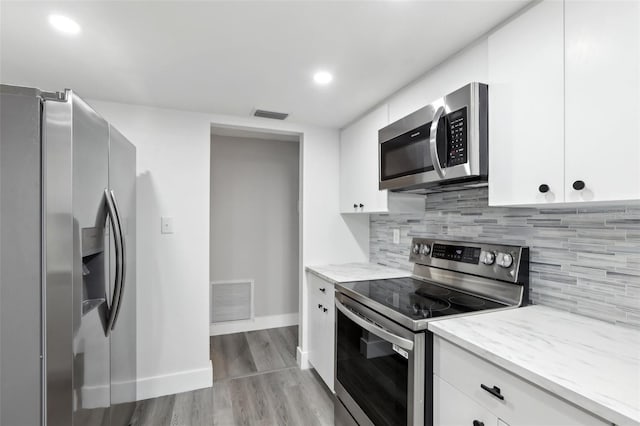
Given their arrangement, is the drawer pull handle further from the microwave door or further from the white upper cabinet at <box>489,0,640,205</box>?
the microwave door

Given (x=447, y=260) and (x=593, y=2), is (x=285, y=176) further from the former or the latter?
(x=593, y=2)

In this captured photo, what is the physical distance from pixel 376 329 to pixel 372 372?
269 mm

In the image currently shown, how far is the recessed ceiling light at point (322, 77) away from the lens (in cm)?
179

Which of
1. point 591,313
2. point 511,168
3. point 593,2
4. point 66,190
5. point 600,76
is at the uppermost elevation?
point 593,2

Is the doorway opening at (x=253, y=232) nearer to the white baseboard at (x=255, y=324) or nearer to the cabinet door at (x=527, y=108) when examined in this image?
the white baseboard at (x=255, y=324)

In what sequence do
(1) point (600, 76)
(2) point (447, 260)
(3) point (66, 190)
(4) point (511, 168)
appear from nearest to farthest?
(1) point (600, 76) < (3) point (66, 190) < (4) point (511, 168) < (2) point (447, 260)

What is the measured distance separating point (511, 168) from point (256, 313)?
3.09m

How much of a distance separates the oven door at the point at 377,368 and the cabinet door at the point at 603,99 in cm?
81

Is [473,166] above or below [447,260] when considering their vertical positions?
above

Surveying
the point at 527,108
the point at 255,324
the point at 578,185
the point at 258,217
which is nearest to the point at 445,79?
the point at 527,108

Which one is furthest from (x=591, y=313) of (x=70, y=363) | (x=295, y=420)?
(x=70, y=363)

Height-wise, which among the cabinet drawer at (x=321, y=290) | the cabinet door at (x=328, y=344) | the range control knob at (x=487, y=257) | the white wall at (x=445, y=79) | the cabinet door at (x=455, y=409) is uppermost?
the white wall at (x=445, y=79)

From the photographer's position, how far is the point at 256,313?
11.9 ft

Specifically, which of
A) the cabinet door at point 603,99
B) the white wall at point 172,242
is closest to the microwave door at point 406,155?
the cabinet door at point 603,99
